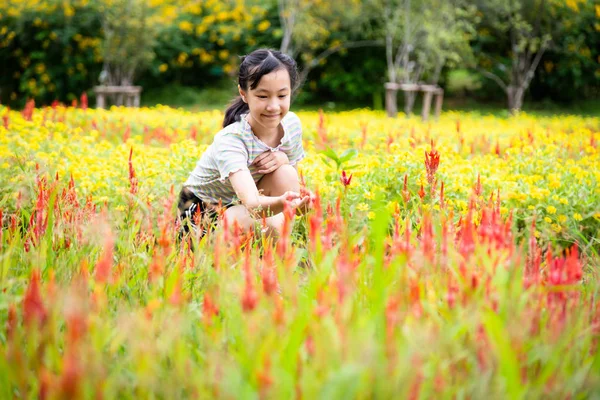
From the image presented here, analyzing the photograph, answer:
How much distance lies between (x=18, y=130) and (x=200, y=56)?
15.2 m

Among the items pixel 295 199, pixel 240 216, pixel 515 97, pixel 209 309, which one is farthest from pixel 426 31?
pixel 209 309

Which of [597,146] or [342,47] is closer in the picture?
[597,146]

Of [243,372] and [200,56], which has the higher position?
[200,56]

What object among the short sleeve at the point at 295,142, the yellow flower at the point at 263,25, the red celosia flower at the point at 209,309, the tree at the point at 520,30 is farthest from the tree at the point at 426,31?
the red celosia flower at the point at 209,309

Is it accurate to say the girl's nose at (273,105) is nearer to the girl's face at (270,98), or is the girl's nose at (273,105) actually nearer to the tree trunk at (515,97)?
the girl's face at (270,98)

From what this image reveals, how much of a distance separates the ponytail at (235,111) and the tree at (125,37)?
1156 centimetres

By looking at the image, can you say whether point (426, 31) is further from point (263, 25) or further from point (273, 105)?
point (273, 105)

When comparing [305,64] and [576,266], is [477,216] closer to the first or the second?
[576,266]

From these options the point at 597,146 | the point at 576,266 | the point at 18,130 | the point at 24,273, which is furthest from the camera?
the point at 597,146

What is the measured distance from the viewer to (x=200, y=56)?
787 inches

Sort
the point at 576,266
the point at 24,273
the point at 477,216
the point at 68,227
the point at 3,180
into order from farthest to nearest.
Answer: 1. the point at 3,180
2. the point at 477,216
3. the point at 68,227
4. the point at 24,273
5. the point at 576,266

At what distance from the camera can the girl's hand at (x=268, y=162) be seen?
134 inches

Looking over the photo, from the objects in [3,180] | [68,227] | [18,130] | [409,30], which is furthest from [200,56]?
[68,227]

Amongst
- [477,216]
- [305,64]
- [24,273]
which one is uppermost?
[305,64]
